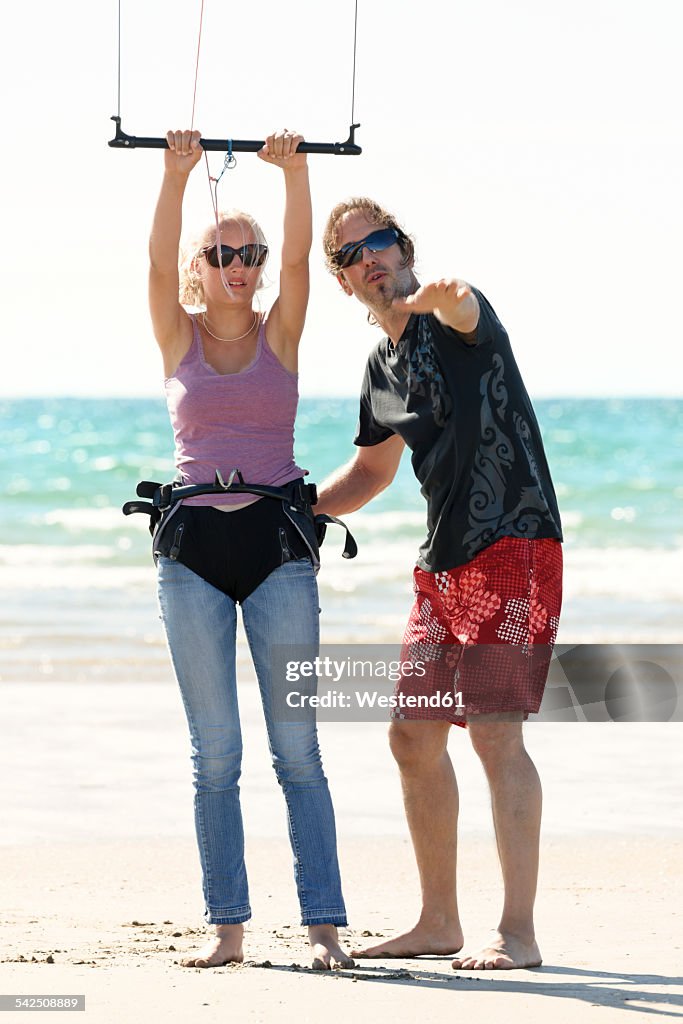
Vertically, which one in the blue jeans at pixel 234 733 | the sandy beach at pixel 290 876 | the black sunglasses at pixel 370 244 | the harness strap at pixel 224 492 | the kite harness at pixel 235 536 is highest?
the black sunglasses at pixel 370 244

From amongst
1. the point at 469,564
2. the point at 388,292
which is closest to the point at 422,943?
the point at 469,564

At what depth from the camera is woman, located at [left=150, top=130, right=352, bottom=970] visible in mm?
3721

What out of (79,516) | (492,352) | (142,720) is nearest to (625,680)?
(142,720)

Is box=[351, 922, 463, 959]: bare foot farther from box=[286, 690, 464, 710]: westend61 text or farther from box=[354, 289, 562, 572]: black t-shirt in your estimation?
box=[354, 289, 562, 572]: black t-shirt

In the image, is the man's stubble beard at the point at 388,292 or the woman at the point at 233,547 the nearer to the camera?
the woman at the point at 233,547

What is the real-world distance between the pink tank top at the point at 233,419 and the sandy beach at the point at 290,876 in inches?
48.6

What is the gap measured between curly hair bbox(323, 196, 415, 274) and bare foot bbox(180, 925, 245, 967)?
1.78 meters

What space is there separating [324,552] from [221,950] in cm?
1137

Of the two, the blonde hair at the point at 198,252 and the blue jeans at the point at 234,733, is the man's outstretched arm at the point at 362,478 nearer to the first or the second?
the blue jeans at the point at 234,733

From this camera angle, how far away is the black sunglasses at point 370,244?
3.95 meters

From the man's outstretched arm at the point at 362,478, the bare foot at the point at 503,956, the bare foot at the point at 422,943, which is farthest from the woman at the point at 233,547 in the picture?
the man's outstretched arm at the point at 362,478

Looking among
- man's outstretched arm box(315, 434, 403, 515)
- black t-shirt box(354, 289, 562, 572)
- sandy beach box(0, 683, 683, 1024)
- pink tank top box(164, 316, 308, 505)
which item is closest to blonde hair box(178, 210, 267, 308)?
pink tank top box(164, 316, 308, 505)
